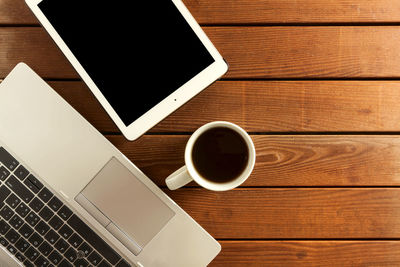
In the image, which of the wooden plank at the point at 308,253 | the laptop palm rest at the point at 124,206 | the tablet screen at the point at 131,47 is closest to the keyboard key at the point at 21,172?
the laptop palm rest at the point at 124,206

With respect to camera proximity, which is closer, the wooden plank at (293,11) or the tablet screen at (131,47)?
the tablet screen at (131,47)

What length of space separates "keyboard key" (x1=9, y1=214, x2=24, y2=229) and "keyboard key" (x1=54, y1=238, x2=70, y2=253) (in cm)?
8

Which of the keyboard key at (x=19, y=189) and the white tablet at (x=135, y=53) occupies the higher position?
the white tablet at (x=135, y=53)

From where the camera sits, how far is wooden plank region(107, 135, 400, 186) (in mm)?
763

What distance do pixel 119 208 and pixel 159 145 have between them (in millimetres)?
147

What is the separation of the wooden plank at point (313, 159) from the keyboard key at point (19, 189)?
0.75 feet

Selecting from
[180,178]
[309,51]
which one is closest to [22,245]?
[180,178]

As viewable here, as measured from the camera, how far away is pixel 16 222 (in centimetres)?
69

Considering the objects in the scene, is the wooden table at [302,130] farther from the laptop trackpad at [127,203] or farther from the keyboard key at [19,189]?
the keyboard key at [19,189]

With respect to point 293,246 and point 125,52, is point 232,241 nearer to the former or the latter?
A: point 293,246

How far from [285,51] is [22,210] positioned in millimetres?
590

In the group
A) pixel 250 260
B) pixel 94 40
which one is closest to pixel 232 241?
pixel 250 260

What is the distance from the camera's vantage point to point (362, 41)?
769 millimetres

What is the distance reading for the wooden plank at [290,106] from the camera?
76cm
